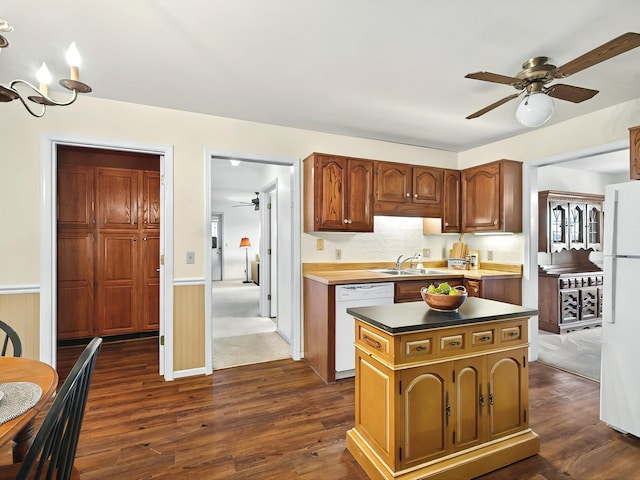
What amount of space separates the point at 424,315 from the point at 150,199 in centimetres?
390

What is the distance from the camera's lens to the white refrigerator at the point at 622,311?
213 centimetres

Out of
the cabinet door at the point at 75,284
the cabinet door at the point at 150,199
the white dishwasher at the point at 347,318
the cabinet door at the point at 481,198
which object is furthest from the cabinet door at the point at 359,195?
the cabinet door at the point at 75,284

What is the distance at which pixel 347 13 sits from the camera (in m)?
1.79

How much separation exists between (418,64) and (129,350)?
4214 mm

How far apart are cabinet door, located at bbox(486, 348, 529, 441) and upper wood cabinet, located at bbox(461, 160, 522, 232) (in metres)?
2.06

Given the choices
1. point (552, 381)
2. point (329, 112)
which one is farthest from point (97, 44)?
point (552, 381)

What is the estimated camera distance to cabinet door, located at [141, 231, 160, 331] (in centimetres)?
429

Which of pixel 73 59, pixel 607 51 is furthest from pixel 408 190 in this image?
pixel 73 59

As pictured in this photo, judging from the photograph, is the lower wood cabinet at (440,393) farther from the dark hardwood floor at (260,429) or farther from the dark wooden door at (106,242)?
the dark wooden door at (106,242)

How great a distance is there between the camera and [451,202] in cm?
412

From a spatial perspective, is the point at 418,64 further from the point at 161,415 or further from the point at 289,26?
the point at 161,415

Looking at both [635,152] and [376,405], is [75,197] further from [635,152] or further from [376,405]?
[635,152]

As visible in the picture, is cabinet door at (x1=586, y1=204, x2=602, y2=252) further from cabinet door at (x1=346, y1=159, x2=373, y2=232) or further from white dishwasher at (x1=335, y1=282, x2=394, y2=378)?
white dishwasher at (x1=335, y1=282, x2=394, y2=378)

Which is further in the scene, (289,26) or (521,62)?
(521,62)
